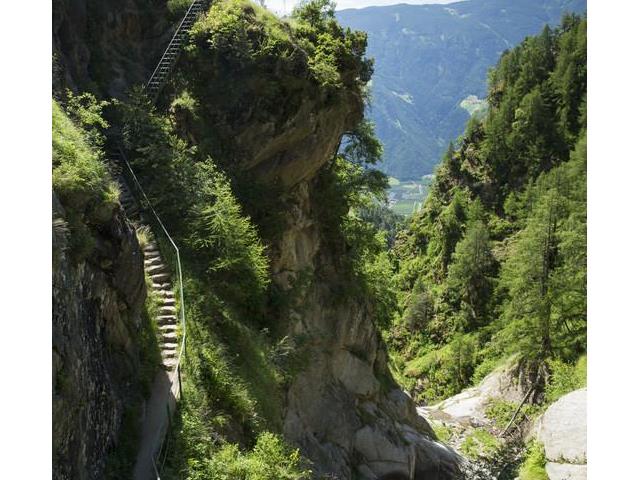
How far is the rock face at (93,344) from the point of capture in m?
10.8

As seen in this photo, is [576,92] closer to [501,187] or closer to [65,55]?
[501,187]

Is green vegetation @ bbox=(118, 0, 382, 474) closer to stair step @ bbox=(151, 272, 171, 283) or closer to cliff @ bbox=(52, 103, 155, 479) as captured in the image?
stair step @ bbox=(151, 272, 171, 283)

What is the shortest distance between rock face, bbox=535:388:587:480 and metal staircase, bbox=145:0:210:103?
19886 mm

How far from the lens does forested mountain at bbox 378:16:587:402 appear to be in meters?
46.8

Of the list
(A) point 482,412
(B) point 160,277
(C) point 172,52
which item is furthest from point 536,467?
(A) point 482,412

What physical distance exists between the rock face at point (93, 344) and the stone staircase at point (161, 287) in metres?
1.28

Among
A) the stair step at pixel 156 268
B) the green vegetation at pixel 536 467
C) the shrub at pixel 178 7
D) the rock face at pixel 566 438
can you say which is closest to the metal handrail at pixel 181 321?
the stair step at pixel 156 268

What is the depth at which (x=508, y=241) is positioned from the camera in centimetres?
7431

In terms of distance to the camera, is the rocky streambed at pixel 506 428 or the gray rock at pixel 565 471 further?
the rocky streambed at pixel 506 428

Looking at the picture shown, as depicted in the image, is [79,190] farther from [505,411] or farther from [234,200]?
[505,411]

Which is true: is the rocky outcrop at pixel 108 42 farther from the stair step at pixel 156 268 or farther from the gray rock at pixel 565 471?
the gray rock at pixel 565 471

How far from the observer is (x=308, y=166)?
28609 millimetres

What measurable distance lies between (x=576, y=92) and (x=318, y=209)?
6149 cm

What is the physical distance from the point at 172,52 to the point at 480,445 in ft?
97.2
